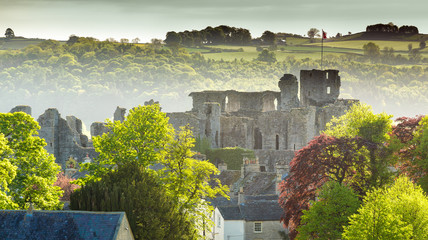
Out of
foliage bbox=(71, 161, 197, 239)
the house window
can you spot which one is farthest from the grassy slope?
foliage bbox=(71, 161, 197, 239)

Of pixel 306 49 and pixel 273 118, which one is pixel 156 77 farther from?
pixel 273 118

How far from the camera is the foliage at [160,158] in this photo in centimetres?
4534

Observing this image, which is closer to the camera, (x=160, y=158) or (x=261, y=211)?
(x=160, y=158)

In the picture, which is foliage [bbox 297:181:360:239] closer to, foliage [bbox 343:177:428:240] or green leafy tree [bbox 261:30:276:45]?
foliage [bbox 343:177:428:240]

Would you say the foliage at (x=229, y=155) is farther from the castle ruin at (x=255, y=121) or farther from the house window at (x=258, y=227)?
the house window at (x=258, y=227)

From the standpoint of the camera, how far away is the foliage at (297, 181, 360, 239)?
43375mm

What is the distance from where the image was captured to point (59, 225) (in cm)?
3209

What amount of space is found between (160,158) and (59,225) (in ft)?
48.2

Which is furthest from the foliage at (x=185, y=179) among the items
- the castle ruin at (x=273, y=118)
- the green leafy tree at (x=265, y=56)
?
the green leafy tree at (x=265, y=56)

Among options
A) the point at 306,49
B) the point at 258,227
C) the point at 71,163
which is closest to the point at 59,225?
the point at 258,227

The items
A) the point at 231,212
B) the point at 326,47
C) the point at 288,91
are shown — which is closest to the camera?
the point at 231,212

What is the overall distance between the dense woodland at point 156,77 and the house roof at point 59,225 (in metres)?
121

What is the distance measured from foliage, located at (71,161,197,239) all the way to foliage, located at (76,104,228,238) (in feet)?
4.67

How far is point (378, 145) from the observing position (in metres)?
48.8
